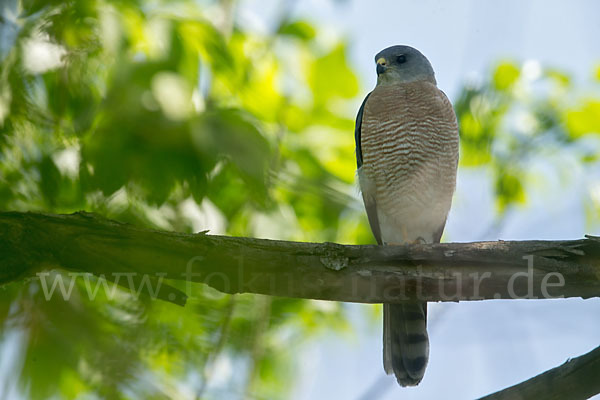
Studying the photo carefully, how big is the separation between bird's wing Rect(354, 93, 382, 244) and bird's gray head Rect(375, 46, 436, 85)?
43 cm

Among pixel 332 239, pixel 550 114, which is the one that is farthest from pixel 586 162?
pixel 332 239

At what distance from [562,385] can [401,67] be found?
4.31 meters

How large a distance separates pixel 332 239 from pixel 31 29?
266cm

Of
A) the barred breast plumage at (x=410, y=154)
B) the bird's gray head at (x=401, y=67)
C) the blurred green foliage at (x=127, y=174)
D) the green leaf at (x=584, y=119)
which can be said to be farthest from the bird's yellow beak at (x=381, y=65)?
the blurred green foliage at (x=127, y=174)

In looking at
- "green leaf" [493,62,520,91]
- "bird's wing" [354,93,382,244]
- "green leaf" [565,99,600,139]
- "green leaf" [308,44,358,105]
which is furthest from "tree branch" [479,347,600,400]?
"bird's wing" [354,93,382,244]

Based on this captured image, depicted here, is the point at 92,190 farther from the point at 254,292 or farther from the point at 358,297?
the point at 358,297

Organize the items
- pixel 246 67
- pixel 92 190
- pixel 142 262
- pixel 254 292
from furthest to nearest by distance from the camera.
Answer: pixel 246 67 < pixel 254 292 < pixel 142 262 < pixel 92 190

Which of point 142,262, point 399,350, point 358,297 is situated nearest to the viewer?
point 142,262

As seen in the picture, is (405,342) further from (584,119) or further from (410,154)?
(584,119)

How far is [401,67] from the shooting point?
623cm

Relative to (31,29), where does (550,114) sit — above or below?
above

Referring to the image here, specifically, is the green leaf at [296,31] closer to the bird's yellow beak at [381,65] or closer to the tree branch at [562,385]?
the bird's yellow beak at [381,65]

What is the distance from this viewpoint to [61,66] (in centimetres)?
238

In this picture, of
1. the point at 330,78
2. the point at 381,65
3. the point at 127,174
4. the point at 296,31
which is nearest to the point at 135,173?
the point at 127,174
